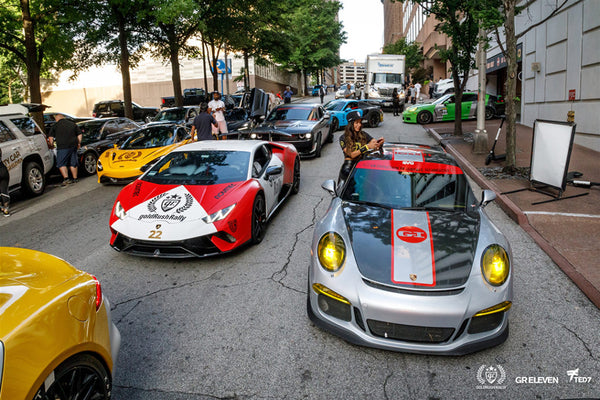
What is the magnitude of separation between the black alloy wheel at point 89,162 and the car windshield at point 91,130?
0.65m

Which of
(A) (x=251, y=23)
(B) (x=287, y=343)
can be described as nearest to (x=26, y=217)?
(B) (x=287, y=343)

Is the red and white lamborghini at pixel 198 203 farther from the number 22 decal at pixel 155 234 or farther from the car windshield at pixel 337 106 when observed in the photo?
the car windshield at pixel 337 106

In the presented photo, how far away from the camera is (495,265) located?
3525 mm

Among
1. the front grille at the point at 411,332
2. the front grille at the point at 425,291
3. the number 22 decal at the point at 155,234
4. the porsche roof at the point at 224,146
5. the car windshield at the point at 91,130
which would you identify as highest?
the car windshield at the point at 91,130

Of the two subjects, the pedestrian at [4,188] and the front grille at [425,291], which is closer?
the front grille at [425,291]

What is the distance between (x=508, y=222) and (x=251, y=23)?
2003cm

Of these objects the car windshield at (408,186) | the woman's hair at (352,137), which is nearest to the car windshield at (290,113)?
the woman's hair at (352,137)

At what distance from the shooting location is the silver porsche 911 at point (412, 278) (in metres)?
3.24

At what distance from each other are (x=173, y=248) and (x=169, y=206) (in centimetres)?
62

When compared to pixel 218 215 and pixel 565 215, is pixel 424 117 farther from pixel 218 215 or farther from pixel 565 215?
pixel 218 215

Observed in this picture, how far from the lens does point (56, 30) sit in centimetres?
1567

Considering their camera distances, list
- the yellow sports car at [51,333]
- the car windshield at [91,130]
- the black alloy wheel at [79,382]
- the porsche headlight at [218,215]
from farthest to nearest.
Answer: the car windshield at [91,130], the porsche headlight at [218,215], the black alloy wheel at [79,382], the yellow sports car at [51,333]

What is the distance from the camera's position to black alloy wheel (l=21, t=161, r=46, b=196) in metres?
9.89

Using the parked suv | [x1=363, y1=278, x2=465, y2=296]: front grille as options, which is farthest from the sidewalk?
the parked suv
